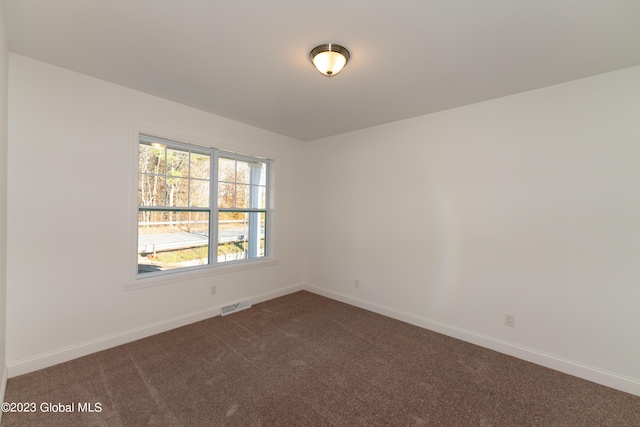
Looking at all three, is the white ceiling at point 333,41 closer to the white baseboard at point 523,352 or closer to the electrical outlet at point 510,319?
the electrical outlet at point 510,319

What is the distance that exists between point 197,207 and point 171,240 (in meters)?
0.50

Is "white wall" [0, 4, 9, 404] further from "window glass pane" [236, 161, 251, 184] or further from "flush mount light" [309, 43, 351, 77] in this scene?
"window glass pane" [236, 161, 251, 184]

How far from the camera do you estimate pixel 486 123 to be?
2906 millimetres

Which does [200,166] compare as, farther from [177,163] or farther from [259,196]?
[259,196]

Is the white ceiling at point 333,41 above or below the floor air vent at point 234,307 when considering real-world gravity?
above

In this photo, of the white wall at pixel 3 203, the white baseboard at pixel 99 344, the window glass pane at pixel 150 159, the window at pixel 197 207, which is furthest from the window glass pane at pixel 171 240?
the white wall at pixel 3 203

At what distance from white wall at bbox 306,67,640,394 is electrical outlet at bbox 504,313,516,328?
0.03 m

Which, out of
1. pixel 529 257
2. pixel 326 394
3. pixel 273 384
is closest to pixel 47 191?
pixel 273 384

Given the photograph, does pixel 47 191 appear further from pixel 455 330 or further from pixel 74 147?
pixel 455 330

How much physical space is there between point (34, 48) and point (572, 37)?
397 centimetres

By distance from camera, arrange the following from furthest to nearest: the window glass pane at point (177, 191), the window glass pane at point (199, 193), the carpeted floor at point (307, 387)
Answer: the window glass pane at point (199, 193), the window glass pane at point (177, 191), the carpeted floor at point (307, 387)

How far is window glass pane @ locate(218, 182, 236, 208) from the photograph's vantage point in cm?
371

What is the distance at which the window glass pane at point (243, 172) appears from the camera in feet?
13.0

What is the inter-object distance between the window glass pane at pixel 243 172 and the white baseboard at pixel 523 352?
250 centimetres
